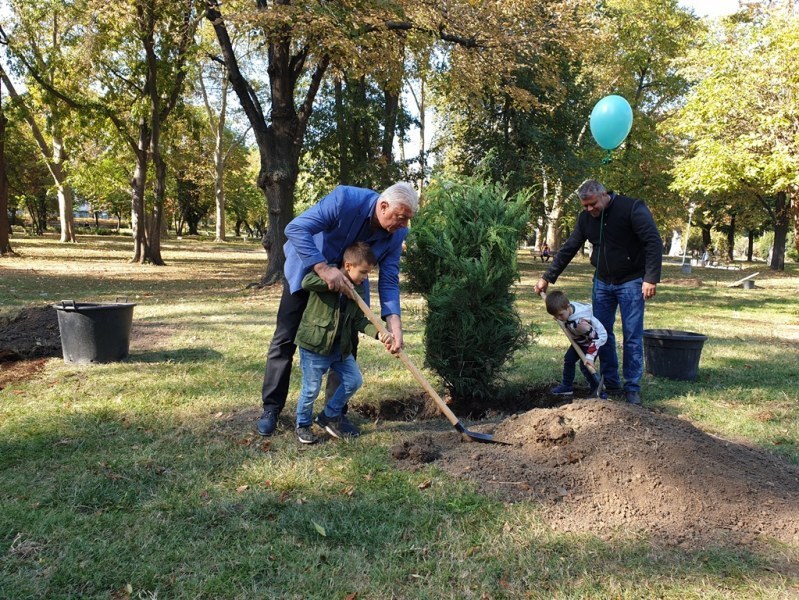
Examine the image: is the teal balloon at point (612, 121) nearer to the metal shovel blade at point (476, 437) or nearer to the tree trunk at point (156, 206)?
the metal shovel blade at point (476, 437)

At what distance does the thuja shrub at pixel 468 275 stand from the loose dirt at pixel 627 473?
0.84m

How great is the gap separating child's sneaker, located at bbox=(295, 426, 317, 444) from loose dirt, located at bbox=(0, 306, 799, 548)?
0.60 m

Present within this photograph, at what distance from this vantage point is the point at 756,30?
13875 mm

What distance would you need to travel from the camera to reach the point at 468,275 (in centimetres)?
446

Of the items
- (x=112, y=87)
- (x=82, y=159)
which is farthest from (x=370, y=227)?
(x=82, y=159)

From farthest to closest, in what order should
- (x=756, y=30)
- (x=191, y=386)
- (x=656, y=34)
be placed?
(x=656, y=34) → (x=756, y=30) → (x=191, y=386)

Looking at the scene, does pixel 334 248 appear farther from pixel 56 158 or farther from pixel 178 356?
pixel 56 158

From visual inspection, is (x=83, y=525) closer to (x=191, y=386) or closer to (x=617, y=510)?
(x=191, y=386)

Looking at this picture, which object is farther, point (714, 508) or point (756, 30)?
point (756, 30)

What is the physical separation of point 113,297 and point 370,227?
9.42 metres

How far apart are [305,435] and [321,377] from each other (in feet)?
1.38

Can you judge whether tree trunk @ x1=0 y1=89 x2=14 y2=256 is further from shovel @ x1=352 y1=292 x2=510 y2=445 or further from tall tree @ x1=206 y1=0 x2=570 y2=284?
shovel @ x1=352 y1=292 x2=510 y2=445

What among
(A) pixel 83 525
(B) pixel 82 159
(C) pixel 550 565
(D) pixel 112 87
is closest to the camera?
(C) pixel 550 565

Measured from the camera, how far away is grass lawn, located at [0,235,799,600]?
8.12 feet
